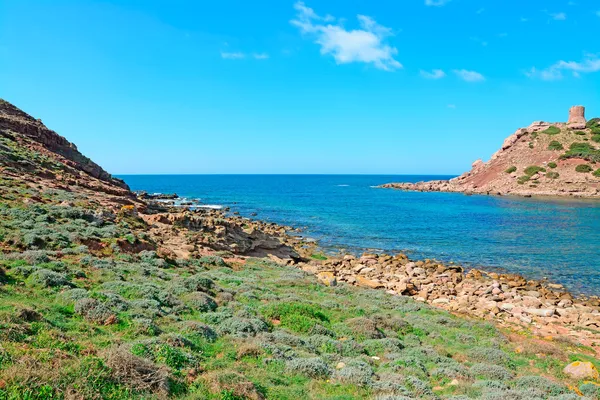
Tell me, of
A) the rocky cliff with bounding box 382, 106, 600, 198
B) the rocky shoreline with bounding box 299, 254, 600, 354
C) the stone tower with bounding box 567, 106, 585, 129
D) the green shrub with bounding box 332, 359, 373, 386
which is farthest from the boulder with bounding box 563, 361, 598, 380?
the stone tower with bounding box 567, 106, 585, 129

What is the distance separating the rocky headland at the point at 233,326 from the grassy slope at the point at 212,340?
0.05 m

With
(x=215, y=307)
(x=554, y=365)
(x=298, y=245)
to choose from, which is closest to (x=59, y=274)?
(x=215, y=307)

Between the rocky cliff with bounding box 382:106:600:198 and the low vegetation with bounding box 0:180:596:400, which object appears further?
the rocky cliff with bounding box 382:106:600:198

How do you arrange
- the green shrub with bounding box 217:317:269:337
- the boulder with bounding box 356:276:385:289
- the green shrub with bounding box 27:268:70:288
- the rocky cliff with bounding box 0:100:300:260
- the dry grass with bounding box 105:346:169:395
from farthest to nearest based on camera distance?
the boulder with bounding box 356:276:385:289 → the rocky cliff with bounding box 0:100:300:260 → the green shrub with bounding box 27:268:70:288 → the green shrub with bounding box 217:317:269:337 → the dry grass with bounding box 105:346:169:395

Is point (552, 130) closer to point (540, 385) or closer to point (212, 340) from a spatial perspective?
point (540, 385)

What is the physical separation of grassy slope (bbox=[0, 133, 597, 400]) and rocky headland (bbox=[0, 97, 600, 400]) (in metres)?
0.05

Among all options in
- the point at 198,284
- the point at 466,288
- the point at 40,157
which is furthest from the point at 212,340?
the point at 40,157

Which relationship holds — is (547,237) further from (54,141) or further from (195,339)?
(54,141)

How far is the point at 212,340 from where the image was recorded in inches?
416

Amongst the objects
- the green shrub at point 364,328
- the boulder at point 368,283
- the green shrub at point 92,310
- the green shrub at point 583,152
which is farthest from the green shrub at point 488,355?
the green shrub at point 583,152

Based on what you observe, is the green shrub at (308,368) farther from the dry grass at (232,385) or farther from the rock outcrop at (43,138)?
the rock outcrop at (43,138)

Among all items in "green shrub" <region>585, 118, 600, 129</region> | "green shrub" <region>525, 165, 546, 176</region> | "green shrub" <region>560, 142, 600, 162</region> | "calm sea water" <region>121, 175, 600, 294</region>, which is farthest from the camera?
"green shrub" <region>585, 118, 600, 129</region>

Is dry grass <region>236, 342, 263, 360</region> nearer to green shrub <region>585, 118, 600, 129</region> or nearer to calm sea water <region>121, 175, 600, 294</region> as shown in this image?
calm sea water <region>121, 175, 600, 294</region>

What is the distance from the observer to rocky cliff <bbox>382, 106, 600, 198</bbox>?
309 feet
